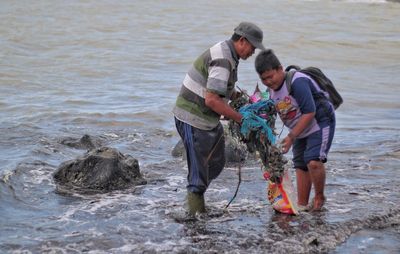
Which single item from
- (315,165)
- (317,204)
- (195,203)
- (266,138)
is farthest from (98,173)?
(315,165)

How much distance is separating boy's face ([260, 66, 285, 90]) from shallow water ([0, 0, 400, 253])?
121cm

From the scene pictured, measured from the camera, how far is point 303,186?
6.34 metres

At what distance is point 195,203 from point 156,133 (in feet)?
14.6

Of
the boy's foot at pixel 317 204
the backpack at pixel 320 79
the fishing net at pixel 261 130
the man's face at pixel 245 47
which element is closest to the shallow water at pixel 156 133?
the boy's foot at pixel 317 204

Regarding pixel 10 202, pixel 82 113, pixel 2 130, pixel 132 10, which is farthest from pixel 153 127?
pixel 132 10

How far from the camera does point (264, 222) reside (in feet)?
20.2

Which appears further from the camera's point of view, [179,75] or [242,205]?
[179,75]

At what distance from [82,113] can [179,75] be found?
4524 mm

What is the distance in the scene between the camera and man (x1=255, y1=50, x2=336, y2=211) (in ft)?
18.8

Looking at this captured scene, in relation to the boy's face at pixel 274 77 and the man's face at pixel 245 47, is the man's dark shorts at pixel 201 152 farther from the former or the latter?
the man's face at pixel 245 47

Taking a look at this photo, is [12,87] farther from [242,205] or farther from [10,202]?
[242,205]

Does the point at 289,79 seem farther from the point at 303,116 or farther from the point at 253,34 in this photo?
the point at 253,34

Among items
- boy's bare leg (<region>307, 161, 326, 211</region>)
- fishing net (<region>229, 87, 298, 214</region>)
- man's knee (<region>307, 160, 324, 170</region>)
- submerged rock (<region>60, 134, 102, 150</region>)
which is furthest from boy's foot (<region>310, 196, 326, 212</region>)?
submerged rock (<region>60, 134, 102, 150</region>)

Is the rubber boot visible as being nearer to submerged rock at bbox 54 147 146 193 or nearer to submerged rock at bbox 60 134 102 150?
submerged rock at bbox 54 147 146 193
